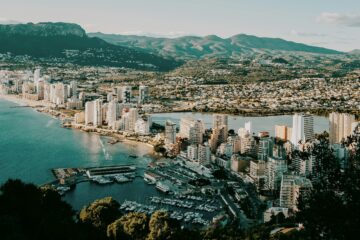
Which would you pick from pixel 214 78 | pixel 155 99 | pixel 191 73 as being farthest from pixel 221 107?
pixel 191 73

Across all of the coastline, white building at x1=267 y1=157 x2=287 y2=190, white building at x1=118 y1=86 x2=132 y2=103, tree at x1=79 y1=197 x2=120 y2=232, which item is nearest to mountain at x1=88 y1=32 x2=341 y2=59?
the coastline

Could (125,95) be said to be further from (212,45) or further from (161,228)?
(212,45)

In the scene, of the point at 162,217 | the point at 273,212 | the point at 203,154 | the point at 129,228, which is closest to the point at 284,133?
the point at 203,154

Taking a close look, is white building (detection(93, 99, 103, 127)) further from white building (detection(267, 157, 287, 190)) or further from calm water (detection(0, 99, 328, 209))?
white building (detection(267, 157, 287, 190))

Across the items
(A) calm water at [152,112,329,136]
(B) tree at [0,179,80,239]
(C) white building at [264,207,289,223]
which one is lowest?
(C) white building at [264,207,289,223]

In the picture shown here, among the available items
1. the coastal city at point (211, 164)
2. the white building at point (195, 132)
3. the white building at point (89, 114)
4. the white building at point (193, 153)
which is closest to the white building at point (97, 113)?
the coastal city at point (211, 164)

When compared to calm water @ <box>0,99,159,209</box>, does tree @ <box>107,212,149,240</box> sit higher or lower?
higher

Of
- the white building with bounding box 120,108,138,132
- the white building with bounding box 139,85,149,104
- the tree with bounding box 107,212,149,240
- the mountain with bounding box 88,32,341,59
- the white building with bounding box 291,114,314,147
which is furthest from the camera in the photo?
the mountain with bounding box 88,32,341,59
